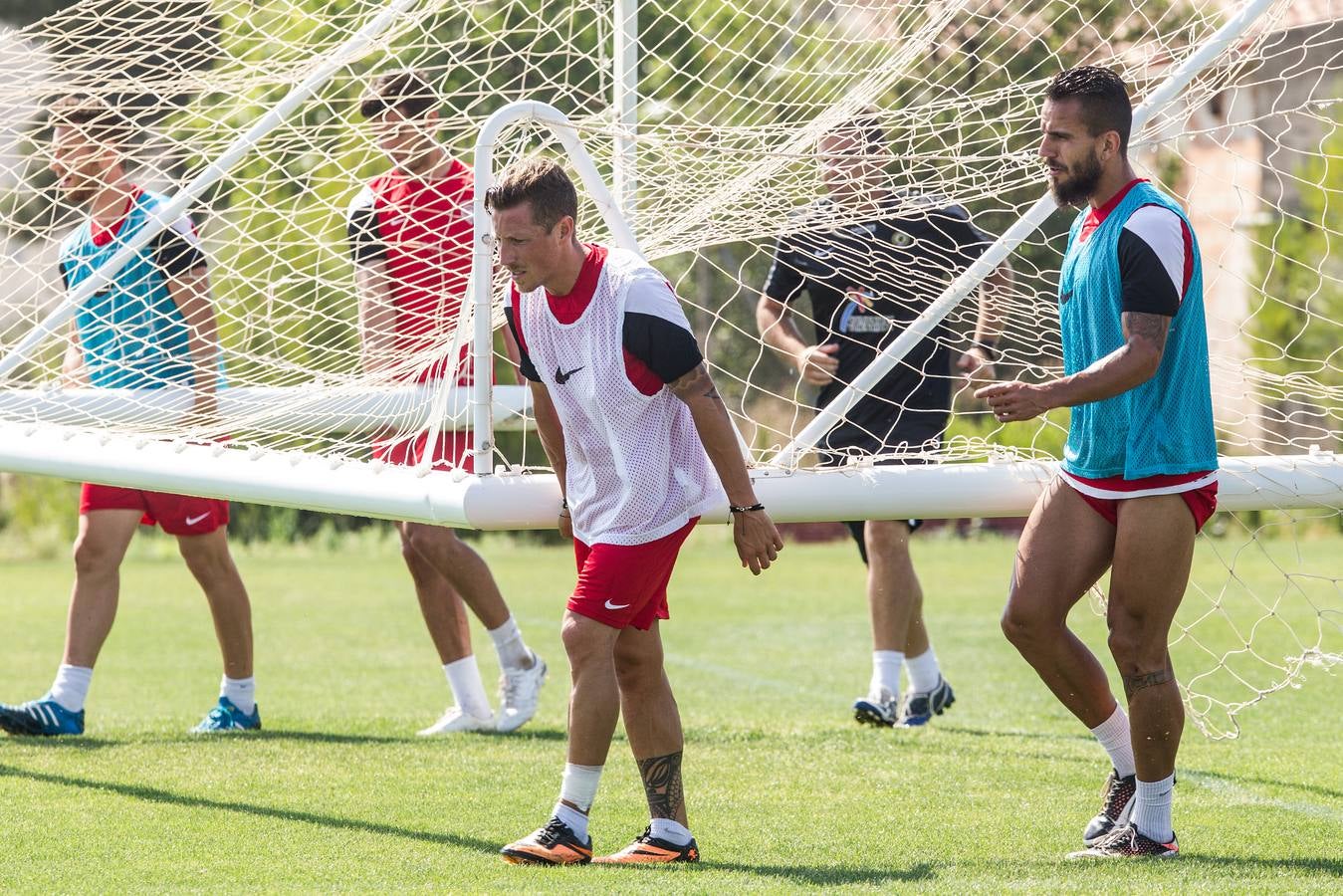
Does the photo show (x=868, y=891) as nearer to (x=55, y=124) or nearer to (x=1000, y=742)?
(x=1000, y=742)

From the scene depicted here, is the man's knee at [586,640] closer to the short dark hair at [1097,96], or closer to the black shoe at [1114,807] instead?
the black shoe at [1114,807]

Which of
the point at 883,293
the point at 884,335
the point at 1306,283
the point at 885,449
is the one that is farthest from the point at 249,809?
the point at 1306,283

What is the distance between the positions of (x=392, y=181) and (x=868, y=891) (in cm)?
373

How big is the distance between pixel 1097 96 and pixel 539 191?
54.4 inches

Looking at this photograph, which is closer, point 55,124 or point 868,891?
point 868,891

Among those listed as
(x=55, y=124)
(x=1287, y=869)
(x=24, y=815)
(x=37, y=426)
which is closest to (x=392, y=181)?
(x=55, y=124)

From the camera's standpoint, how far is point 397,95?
6.53 metres

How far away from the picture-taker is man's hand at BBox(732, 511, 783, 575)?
14.0ft

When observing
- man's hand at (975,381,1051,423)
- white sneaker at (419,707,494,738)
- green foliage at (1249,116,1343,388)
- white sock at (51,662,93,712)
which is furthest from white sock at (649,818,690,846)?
green foliage at (1249,116,1343,388)

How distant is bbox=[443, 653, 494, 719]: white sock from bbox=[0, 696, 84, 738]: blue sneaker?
1446 mm

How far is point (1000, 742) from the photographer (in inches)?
255

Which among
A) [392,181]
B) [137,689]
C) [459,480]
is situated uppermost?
[392,181]

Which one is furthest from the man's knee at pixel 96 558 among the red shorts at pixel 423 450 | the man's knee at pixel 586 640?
the man's knee at pixel 586 640

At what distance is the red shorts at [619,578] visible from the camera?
14.2 ft
